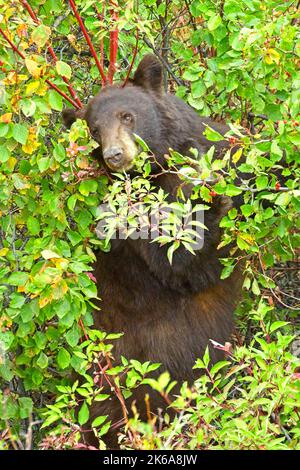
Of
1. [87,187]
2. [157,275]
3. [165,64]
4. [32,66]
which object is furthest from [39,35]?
[165,64]

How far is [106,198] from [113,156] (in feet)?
0.95

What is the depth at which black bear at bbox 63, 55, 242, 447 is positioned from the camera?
5.46 meters

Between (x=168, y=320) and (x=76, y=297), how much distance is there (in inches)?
45.5

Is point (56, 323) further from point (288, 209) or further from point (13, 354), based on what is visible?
point (288, 209)

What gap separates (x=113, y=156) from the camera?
5.01 meters

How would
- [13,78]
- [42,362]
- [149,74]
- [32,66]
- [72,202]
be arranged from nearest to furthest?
[32,66] → [13,78] → [72,202] → [42,362] → [149,74]

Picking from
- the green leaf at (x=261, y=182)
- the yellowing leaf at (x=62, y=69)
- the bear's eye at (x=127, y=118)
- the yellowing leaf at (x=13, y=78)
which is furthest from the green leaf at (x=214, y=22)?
the yellowing leaf at (x=13, y=78)

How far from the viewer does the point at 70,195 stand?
5148 millimetres

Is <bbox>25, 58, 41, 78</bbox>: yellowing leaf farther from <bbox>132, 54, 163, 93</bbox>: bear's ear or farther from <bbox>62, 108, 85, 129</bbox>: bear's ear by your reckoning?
<bbox>132, 54, 163, 93</bbox>: bear's ear

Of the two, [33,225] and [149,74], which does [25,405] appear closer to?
[33,225]

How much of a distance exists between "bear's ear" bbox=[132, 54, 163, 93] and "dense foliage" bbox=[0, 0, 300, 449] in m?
0.17

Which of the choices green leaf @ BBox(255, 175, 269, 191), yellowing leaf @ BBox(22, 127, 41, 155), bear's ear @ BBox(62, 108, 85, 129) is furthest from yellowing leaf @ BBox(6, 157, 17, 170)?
green leaf @ BBox(255, 175, 269, 191)

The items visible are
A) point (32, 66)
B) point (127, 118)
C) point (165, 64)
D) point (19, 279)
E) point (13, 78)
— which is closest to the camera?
point (32, 66)

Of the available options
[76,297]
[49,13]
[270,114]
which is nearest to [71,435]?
[76,297]
